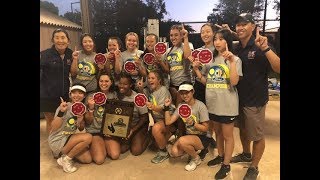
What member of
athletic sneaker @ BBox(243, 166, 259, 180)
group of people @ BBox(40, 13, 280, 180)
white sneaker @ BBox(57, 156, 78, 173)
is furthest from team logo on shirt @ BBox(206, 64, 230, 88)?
white sneaker @ BBox(57, 156, 78, 173)

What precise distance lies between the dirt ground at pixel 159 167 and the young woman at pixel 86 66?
Answer: 42cm

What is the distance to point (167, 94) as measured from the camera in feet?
7.63

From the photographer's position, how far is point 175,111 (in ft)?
7.61

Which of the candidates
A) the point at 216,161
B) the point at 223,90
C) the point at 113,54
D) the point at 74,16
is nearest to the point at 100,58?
the point at 113,54

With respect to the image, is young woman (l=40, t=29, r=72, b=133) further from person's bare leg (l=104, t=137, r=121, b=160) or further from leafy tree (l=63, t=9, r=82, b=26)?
person's bare leg (l=104, t=137, r=121, b=160)

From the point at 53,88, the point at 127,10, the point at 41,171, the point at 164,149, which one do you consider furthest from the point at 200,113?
the point at 41,171

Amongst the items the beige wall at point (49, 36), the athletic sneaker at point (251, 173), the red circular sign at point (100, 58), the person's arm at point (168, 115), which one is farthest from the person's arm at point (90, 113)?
the athletic sneaker at point (251, 173)

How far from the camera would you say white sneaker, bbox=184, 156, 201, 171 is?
2273 mm

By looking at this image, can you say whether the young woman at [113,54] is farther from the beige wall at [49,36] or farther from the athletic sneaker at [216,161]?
the athletic sneaker at [216,161]

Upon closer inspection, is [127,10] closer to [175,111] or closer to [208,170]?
[175,111]

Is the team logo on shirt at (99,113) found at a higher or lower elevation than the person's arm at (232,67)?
lower

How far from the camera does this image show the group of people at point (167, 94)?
84.6 inches

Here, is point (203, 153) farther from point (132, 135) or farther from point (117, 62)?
point (117, 62)

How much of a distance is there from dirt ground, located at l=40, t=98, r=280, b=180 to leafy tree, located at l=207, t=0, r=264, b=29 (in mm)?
639
